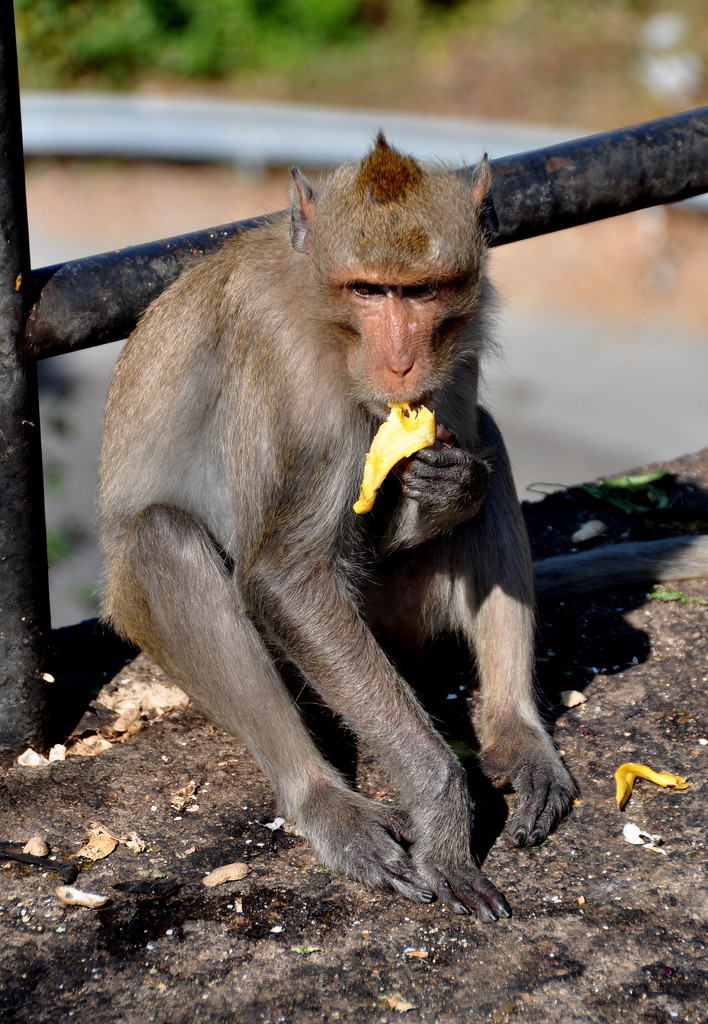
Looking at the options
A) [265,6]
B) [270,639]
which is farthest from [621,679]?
[265,6]

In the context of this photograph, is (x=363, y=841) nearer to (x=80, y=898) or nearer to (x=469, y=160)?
(x=80, y=898)

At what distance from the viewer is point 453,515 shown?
11.8 ft

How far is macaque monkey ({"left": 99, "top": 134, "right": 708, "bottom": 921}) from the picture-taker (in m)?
3.27

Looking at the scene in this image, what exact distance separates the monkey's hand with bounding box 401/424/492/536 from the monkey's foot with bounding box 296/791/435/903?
830mm

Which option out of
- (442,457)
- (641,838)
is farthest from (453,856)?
(442,457)

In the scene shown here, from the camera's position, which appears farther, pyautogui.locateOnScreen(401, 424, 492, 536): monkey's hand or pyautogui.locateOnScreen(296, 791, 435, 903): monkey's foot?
pyautogui.locateOnScreen(401, 424, 492, 536): monkey's hand

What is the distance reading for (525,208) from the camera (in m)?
4.01

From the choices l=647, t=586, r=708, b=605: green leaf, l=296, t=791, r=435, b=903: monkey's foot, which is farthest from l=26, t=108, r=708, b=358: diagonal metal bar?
l=296, t=791, r=435, b=903: monkey's foot

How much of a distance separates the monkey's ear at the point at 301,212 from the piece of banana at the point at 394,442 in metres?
0.54

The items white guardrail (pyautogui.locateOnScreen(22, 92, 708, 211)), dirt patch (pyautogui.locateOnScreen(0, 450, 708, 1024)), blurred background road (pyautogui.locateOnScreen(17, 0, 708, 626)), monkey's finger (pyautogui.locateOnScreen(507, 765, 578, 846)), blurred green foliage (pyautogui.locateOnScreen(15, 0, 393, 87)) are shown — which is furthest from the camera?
blurred green foliage (pyautogui.locateOnScreen(15, 0, 393, 87))

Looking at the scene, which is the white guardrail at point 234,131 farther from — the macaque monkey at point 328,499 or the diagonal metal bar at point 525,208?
the macaque monkey at point 328,499

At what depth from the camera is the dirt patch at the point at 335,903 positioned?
9.34 feet

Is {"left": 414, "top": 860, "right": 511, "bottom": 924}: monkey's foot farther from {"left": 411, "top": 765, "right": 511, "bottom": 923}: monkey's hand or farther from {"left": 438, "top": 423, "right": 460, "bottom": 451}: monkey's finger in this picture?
{"left": 438, "top": 423, "right": 460, "bottom": 451}: monkey's finger

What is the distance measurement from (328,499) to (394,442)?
25 centimetres
